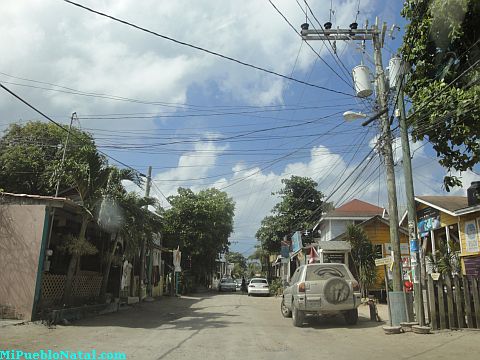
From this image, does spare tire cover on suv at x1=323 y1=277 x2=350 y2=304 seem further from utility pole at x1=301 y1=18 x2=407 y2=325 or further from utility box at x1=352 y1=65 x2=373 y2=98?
utility box at x1=352 y1=65 x2=373 y2=98

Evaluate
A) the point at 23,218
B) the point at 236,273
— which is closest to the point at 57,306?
the point at 23,218

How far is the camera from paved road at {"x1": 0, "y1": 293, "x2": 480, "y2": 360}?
830 centimetres

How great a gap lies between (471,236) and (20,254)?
15.6 metres

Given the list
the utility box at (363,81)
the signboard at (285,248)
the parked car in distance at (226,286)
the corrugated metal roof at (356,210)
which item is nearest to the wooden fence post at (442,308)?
the utility box at (363,81)

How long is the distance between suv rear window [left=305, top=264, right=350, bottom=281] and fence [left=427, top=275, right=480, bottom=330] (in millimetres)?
2816

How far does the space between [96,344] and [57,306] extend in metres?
5.44

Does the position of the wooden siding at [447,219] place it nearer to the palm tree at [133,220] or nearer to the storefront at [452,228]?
the storefront at [452,228]

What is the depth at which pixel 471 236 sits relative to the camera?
1662cm

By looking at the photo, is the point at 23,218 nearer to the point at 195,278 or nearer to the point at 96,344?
the point at 96,344

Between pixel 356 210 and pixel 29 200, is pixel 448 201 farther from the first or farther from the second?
pixel 356 210

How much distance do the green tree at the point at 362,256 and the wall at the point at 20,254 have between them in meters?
14.8

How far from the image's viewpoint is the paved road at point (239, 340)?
327 inches

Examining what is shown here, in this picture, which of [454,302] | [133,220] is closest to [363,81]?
[454,302]

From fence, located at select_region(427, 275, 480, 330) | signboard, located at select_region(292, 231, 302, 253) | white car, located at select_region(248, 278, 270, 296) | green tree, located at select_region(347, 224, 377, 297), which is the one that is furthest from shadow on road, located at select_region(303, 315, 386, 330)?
white car, located at select_region(248, 278, 270, 296)
